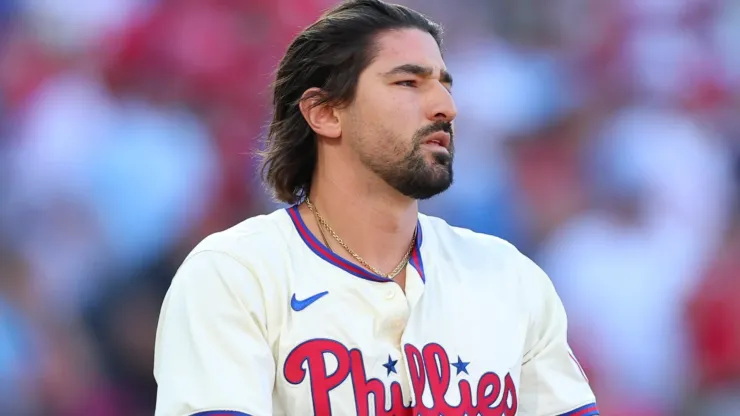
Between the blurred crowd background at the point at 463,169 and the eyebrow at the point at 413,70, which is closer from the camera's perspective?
the eyebrow at the point at 413,70

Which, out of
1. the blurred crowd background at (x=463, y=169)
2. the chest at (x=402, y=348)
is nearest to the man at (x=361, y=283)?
the chest at (x=402, y=348)

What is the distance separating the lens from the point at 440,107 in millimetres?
2008

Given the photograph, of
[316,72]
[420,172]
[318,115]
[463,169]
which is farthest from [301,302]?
[463,169]

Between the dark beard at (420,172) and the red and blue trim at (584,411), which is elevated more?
the dark beard at (420,172)

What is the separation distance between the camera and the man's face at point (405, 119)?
199 centimetres

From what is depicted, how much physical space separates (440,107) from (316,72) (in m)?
0.36

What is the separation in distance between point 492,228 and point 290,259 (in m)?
1.89

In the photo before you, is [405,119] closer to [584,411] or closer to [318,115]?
[318,115]

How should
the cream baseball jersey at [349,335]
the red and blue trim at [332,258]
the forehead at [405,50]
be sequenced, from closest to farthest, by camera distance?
1. the cream baseball jersey at [349,335]
2. the red and blue trim at [332,258]
3. the forehead at [405,50]

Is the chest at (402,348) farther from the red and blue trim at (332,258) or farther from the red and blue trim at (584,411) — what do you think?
the red and blue trim at (584,411)

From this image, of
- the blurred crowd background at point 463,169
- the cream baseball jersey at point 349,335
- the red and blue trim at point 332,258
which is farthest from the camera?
the blurred crowd background at point 463,169

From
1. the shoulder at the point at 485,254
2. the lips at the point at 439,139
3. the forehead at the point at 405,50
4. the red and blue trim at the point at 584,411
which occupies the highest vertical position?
the forehead at the point at 405,50

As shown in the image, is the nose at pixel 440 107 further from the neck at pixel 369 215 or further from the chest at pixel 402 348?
the chest at pixel 402 348

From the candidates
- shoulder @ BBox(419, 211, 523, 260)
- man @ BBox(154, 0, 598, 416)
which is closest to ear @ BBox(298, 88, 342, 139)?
man @ BBox(154, 0, 598, 416)
